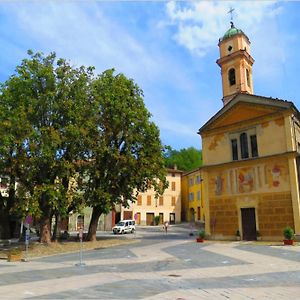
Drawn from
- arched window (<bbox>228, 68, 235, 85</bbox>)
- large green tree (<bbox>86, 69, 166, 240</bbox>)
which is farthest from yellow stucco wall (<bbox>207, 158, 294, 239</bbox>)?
arched window (<bbox>228, 68, 235, 85</bbox>)

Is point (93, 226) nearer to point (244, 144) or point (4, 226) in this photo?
point (4, 226)

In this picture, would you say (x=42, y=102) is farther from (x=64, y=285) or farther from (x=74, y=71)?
(x=64, y=285)

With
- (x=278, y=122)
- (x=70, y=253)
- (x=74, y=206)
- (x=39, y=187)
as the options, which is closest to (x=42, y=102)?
(x=39, y=187)

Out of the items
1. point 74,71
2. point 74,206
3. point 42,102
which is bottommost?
point 74,206

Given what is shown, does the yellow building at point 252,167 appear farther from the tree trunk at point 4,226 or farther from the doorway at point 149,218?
the doorway at point 149,218

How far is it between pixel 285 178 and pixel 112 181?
13872 millimetres

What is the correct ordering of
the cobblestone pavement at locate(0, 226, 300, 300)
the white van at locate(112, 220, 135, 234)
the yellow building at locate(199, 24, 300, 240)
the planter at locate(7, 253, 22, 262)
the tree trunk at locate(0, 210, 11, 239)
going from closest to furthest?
the cobblestone pavement at locate(0, 226, 300, 300), the planter at locate(7, 253, 22, 262), the yellow building at locate(199, 24, 300, 240), the tree trunk at locate(0, 210, 11, 239), the white van at locate(112, 220, 135, 234)

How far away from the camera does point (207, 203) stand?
3158 centimetres

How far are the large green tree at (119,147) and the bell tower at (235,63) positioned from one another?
1022cm

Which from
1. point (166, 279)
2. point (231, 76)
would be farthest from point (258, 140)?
point (166, 279)

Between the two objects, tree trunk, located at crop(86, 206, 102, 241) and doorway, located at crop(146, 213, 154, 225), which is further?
doorway, located at crop(146, 213, 154, 225)

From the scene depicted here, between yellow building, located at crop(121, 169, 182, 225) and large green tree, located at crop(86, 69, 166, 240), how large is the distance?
32355mm

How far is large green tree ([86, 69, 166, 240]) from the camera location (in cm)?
2953

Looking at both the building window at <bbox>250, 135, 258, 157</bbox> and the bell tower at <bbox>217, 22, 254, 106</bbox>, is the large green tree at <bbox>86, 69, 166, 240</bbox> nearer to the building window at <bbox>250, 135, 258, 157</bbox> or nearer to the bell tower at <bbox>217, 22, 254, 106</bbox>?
the building window at <bbox>250, 135, 258, 157</bbox>
